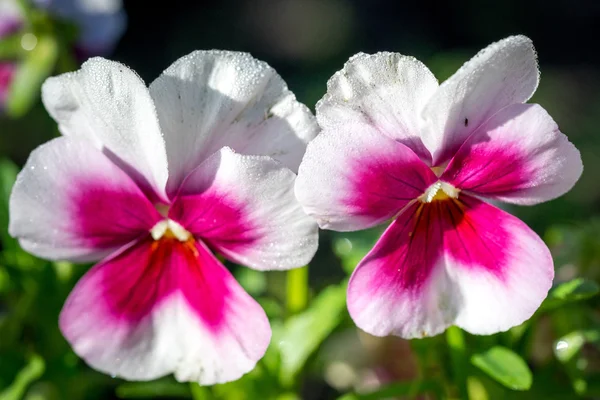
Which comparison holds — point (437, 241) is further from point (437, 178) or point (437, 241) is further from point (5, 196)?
point (5, 196)

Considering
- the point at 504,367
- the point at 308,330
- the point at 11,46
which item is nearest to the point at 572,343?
the point at 504,367

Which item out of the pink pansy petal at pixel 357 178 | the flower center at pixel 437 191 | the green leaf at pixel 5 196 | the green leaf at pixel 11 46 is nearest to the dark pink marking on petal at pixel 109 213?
the pink pansy petal at pixel 357 178

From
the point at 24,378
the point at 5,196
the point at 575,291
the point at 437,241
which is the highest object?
the point at 437,241

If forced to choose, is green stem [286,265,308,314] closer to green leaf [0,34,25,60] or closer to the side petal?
the side petal

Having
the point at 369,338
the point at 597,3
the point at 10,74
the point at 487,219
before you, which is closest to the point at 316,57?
the point at 597,3

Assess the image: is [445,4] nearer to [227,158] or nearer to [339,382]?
[339,382]

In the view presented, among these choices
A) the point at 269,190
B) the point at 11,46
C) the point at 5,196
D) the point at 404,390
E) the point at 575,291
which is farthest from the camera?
the point at 11,46

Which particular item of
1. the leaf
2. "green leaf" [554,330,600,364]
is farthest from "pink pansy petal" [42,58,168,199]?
"green leaf" [554,330,600,364]
